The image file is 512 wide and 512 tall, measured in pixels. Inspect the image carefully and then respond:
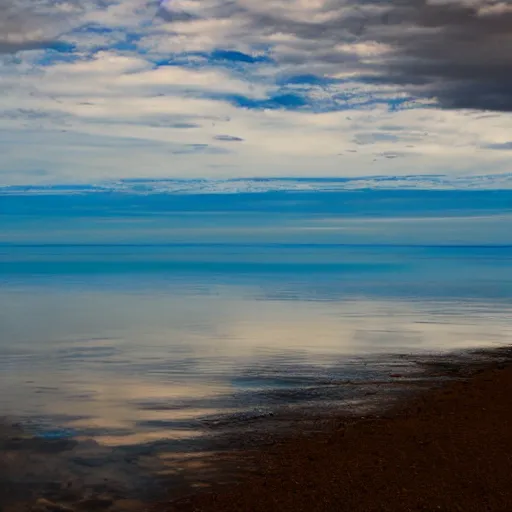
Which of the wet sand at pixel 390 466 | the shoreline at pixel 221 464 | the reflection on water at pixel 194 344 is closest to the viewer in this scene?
the wet sand at pixel 390 466

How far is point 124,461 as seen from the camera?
11.4m

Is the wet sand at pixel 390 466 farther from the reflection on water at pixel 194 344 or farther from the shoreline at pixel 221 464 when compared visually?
the reflection on water at pixel 194 344

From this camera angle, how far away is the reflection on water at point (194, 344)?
14.9 metres

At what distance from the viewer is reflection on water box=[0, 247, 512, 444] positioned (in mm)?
14867

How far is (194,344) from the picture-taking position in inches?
926

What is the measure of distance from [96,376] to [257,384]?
13.3ft

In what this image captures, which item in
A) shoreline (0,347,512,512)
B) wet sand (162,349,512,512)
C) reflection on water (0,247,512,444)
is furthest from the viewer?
reflection on water (0,247,512,444)

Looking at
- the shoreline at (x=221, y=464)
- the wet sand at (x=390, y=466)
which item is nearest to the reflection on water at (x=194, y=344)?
the shoreline at (x=221, y=464)

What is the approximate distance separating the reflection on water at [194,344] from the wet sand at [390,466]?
2.36 metres

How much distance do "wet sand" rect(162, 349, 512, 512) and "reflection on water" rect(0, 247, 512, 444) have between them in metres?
2.36

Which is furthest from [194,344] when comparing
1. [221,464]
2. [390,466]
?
[390,466]

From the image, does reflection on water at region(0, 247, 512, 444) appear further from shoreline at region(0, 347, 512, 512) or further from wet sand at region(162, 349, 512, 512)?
wet sand at region(162, 349, 512, 512)

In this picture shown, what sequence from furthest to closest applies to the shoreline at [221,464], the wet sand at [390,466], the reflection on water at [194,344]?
the reflection on water at [194,344] → the shoreline at [221,464] → the wet sand at [390,466]

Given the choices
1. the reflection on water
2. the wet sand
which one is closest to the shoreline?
the wet sand
